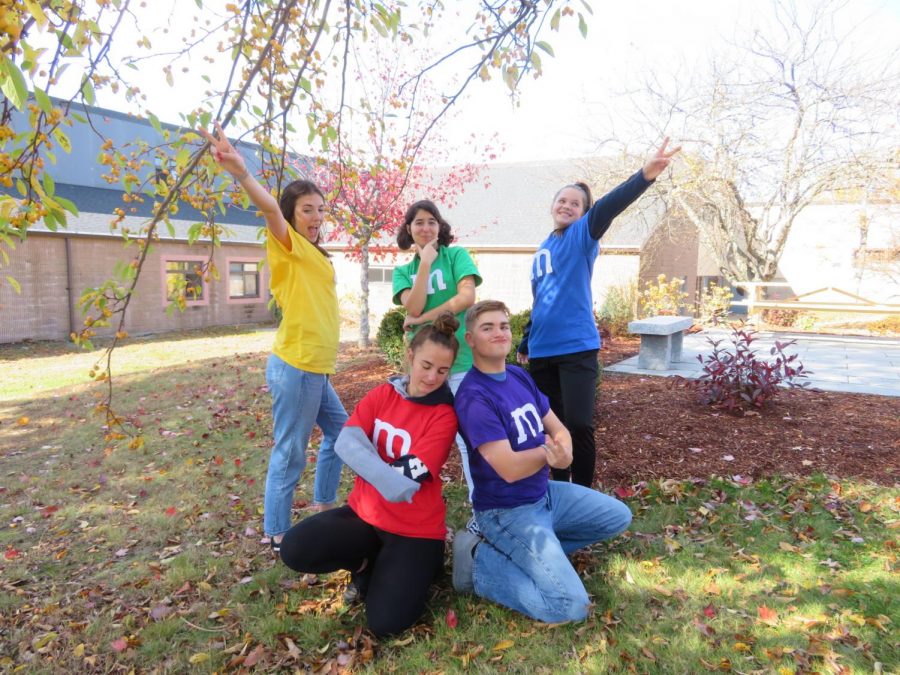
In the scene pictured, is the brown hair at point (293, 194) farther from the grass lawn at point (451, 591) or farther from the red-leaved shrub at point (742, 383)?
the red-leaved shrub at point (742, 383)

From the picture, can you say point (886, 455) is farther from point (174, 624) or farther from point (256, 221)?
point (256, 221)

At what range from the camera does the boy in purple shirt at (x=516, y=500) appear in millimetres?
2689

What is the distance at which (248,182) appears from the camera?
264cm

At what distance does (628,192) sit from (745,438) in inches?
120

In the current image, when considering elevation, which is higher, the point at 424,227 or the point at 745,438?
the point at 424,227

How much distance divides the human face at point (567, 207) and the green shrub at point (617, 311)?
867 cm

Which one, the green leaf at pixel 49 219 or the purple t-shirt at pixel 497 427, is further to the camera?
the purple t-shirt at pixel 497 427

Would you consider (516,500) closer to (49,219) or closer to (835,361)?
(49,219)

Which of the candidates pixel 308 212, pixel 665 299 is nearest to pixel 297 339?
pixel 308 212

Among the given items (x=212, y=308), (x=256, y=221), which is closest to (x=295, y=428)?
(x=212, y=308)

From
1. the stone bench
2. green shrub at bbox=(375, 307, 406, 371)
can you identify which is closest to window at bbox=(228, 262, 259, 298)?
green shrub at bbox=(375, 307, 406, 371)

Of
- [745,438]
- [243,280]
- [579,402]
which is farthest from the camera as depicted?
[243,280]

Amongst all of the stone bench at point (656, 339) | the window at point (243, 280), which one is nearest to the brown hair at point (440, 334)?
the stone bench at point (656, 339)

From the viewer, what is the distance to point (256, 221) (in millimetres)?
21188
